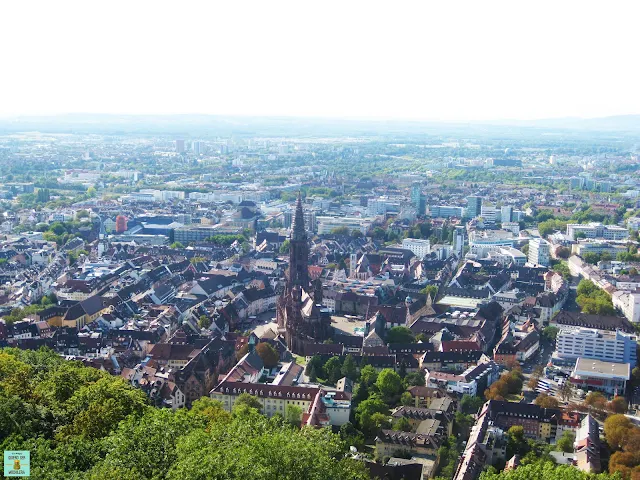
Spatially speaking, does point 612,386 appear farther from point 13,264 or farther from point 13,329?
point 13,264

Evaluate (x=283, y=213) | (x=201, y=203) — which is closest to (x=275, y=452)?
(x=283, y=213)

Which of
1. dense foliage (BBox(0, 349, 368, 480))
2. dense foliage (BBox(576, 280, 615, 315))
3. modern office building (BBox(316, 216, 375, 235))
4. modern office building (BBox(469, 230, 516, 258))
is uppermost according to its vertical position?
dense foliage (BBox(0, 349, 368, 480))

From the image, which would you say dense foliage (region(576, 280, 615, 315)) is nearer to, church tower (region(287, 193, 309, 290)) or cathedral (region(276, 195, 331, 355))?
cathedral (region(276, 195, 331, 355))

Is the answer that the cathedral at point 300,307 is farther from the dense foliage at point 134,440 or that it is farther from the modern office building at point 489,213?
the modern office building at point 489,213

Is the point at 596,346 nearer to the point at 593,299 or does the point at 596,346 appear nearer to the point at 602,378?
the point at 602,378

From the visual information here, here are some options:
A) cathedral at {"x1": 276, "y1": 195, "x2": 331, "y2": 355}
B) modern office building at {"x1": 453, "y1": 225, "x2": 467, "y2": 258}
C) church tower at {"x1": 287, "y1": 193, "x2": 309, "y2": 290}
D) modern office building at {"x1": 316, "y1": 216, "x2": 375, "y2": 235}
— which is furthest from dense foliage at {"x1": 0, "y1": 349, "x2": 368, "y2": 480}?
modern office building at {"x1": 316, "y1": 216, "x2": 375, "y2": 235}

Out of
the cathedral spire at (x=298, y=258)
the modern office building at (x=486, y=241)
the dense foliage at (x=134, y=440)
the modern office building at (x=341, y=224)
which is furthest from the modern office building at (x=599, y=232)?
the dense foliage at (x=134, y=440)
